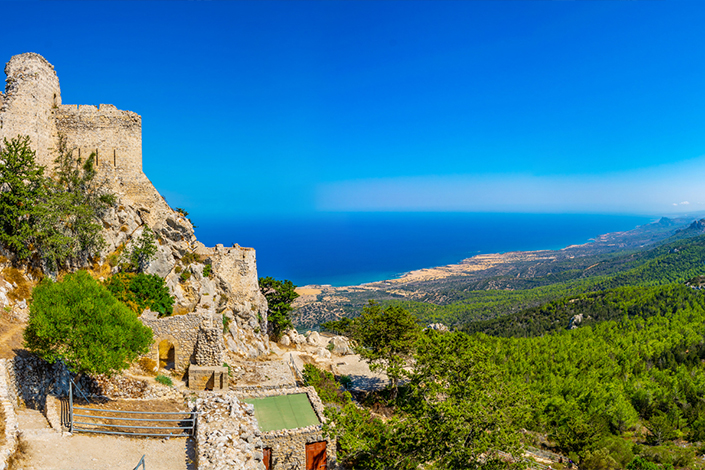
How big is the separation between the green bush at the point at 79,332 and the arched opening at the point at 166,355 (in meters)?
4.57

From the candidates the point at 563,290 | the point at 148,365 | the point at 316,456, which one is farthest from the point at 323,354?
the point at 563,290

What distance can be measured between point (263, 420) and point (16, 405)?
5.92m

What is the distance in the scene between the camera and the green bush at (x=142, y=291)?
16.0 meters

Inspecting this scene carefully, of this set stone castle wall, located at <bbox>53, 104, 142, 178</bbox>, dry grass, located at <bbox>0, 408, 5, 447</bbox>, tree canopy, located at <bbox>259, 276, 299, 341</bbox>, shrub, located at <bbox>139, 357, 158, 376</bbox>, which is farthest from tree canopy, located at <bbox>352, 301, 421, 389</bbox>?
stone castle wall, located at <bbox>53, 104, 142, 178</bbox>

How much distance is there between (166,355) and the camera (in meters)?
15.0

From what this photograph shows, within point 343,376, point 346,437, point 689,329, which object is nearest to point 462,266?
point 689,329

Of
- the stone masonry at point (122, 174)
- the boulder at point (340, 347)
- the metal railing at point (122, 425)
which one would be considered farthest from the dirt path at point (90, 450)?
the boulder at point (340, 347)

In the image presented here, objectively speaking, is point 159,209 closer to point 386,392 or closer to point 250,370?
point 250,370

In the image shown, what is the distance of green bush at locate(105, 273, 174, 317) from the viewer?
52.5 ft

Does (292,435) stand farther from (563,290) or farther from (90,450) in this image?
(563,290)

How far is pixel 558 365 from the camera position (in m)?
28.8

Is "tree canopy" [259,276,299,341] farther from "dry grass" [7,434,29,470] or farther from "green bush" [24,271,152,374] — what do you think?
"dry grass" [7,434,29,470]

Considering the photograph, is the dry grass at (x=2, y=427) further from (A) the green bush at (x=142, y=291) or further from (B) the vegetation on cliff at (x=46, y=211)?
(B) the vegetation on cliff at (x=46, y=211)

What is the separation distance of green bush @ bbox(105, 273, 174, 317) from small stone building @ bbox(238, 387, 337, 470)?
23.4 ft
